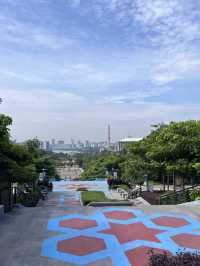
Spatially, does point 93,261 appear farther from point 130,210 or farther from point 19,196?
point 19,196

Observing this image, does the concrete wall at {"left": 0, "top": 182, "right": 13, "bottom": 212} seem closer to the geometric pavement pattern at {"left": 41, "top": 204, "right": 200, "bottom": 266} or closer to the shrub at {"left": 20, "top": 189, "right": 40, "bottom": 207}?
the geometric pavement pattern at {"left": 41, "top": 204, "right": 200, "bottom": 266}

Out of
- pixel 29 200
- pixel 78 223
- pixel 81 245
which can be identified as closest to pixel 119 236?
pixel 81 245

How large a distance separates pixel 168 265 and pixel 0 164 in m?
9.72

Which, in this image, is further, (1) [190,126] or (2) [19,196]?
(2) [19,196]

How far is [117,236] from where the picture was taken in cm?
1016

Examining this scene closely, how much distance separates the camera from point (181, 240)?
9766mm

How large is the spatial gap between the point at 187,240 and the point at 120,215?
347 cm

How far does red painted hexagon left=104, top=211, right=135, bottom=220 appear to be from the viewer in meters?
12.6

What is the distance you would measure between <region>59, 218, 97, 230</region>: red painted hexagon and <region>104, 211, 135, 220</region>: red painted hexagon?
3.19 feet

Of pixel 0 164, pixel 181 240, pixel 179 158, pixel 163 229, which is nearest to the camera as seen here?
pixel 181 240

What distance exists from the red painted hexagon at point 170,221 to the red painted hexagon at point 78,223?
202 centimetres

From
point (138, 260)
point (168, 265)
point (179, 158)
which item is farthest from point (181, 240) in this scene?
point (179, 158)

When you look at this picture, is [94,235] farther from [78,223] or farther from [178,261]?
[178,261]

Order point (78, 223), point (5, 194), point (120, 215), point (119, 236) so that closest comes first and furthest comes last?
point (119, 236) < point (78, 223) < point (120, 215) < point (5, 194)
